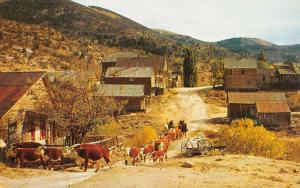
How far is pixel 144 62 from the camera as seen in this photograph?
9700 centimetres

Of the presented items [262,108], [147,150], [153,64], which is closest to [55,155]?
[147,150]

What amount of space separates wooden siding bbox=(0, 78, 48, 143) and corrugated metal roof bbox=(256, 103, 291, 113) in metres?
36.4

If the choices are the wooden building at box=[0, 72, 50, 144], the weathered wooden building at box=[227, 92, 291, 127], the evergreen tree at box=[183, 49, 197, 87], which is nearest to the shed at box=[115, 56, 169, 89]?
the evergreen tree at box=[183, 49, 197, 87]

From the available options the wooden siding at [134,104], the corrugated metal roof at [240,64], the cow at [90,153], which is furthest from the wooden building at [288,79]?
the cow at [90,153]

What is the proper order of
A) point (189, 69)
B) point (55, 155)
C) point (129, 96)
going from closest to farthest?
point (55, 155) → point (129, 96) → point (189, 69)

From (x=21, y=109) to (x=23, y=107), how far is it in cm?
33

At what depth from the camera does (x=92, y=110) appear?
32750mm

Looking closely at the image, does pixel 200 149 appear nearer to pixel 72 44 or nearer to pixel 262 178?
pixel 262 178

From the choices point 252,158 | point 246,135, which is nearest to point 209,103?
point 246,135

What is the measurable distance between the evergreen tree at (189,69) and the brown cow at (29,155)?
249 feet

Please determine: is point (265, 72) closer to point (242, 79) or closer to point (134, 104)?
point (242, 79)

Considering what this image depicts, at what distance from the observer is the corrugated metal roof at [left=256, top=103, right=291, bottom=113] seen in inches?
2367

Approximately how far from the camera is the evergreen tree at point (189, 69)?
9800cm

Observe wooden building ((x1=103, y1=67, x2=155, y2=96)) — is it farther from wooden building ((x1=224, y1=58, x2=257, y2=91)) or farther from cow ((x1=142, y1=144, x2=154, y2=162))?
cow ((x1=142, y1=144, x2=154, y2=162))
